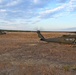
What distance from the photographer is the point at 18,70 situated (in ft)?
35.2

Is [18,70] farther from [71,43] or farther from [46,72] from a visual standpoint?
[71,43]

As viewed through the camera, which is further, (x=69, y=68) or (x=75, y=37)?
(x=75, y=37)

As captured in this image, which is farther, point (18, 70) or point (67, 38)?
point (67, 38)

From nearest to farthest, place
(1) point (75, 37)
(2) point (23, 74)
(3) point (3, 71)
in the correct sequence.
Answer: (2) point (23, 74) < (3) point (3, 71) < (1) point (75, 37)

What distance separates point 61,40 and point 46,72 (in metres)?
17.8

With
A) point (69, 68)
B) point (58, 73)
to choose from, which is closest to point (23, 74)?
point (58, 73)

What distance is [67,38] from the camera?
2686 centimetres

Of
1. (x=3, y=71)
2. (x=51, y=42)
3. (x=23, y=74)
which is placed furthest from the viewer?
(x=51, y=42)

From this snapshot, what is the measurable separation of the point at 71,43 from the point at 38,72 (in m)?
16.9

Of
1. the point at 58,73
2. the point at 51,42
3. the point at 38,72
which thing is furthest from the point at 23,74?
the point at 51,42

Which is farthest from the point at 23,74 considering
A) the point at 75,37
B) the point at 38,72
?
the point at 75,37

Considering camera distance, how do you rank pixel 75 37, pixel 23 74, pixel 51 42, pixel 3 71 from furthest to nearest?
pixel 51 42 < pixel 75 37 < pixel 3 71 < pixel 23 74

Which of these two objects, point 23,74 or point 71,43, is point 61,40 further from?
point 23,74

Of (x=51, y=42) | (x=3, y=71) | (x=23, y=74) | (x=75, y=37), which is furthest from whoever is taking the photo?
(x=51, y=42)
